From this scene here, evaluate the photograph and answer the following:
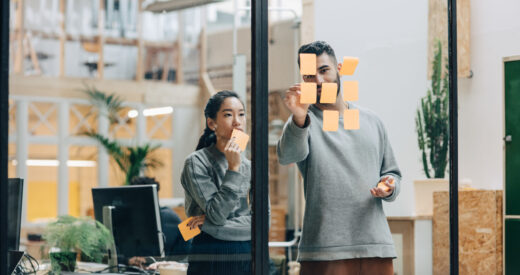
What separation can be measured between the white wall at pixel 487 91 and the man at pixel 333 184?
2.12 metres

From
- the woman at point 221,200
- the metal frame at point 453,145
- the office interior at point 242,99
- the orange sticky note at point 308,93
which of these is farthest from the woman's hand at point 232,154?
the metal frame at point 453,145

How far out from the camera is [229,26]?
4.12m

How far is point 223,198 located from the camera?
326cm

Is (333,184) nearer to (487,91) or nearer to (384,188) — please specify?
(384,188)

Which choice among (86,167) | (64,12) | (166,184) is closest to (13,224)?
(166,184)

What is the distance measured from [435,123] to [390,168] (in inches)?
19.1

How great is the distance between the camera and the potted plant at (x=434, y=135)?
12.3 feet

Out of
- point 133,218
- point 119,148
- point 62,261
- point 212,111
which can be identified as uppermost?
point 212,111

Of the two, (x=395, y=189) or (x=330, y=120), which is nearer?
(x=330, y=120)

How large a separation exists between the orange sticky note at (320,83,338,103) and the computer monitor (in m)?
1.10

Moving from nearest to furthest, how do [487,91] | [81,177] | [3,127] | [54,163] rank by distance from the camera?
1. [3,127]
2. [487,91]
3. [81,177]
4. [54,163]

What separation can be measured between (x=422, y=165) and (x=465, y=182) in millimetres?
1661

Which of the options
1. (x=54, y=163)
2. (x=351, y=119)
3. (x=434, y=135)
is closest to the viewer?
(x=351, y=119)

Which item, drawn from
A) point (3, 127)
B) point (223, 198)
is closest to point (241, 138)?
point (223, 198)
